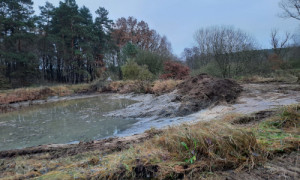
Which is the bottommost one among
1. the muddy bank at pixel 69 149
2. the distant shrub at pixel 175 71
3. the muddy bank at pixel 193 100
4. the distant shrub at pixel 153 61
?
the muddy bank at pixel 69 149

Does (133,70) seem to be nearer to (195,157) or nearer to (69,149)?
(69,149)

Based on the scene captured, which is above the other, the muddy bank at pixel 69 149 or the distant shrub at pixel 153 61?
the distant shrub at pixel 153 61

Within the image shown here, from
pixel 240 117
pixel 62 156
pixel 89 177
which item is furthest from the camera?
pixel 240 117

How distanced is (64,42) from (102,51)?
23.4 ft

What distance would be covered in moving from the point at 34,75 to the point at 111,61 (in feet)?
44.4

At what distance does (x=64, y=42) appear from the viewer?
97.7ft

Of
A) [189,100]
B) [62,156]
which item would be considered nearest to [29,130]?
[62,156]

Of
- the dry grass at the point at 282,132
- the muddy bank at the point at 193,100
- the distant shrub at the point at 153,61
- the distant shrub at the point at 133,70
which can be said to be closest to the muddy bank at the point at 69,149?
the dry grass at the point at 282,132

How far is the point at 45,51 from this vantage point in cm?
3338

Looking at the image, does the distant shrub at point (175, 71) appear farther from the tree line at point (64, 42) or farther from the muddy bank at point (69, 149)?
the muddy bank at point (69, 149)

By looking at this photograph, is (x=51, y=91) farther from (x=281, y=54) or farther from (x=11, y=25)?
(x=281, y=54)

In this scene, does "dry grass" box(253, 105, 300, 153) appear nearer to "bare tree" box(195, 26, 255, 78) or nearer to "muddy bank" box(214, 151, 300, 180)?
"muddy bank" box(214, 151, 300, 180)

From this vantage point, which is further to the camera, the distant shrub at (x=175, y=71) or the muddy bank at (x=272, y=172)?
the distant shrub at (x=175, y=71)

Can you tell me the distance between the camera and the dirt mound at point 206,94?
7453mm
